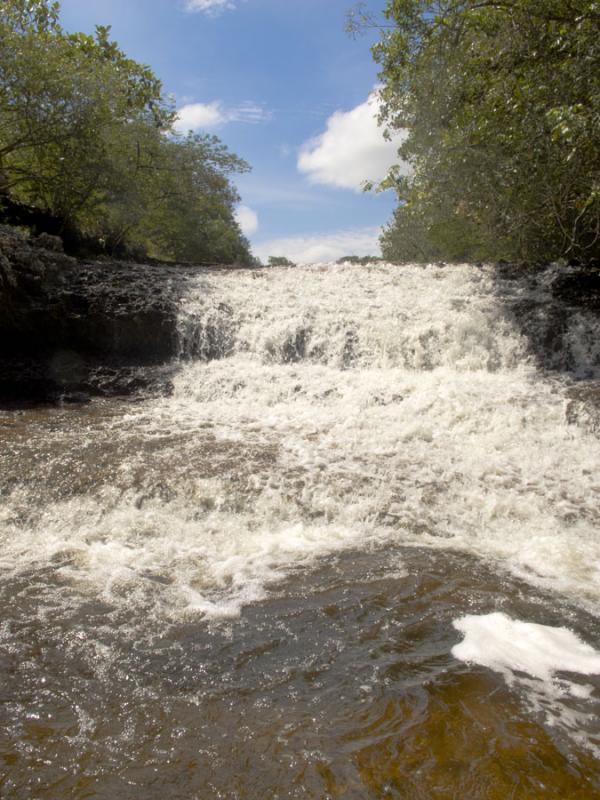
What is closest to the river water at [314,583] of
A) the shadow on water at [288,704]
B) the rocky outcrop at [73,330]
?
the shadow on water at [288,704]

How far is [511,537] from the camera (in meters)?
5.29

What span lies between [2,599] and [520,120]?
11.5m

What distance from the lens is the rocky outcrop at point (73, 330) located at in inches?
417

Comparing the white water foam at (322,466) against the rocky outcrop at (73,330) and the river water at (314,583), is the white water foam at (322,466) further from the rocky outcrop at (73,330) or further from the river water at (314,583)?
the rocky outcrop at (73,330)

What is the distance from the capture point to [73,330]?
37.0 feet

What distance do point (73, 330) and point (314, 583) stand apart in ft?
30.3

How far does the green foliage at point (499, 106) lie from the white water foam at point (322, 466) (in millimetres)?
2561

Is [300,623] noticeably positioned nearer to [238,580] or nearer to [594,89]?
[238,580]

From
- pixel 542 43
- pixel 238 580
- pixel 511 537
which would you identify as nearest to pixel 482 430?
pixel 511 537

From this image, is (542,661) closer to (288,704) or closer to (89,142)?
(288,704)

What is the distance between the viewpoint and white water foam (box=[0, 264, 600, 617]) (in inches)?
191

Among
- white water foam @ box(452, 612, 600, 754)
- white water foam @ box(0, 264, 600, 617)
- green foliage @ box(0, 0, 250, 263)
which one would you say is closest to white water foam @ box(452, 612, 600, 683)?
white water foam @ box(452, 612, 600, 754)

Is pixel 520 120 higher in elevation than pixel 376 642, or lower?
higher

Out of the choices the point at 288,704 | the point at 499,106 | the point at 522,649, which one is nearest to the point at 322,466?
the point at 522,649
